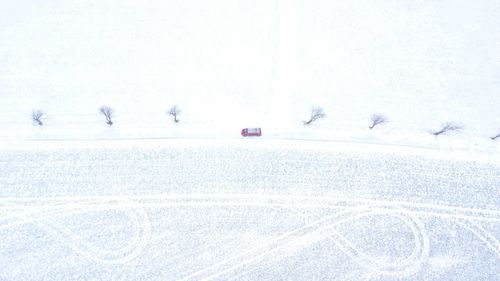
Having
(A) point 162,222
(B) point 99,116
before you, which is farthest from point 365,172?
(B) point 99,116

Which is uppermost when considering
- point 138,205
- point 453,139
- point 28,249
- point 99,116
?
point 99,116

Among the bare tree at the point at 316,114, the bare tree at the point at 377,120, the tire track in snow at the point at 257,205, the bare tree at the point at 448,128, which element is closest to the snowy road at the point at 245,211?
the tire track in snow at the point at 257,205

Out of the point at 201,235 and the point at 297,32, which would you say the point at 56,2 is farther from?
the point at 201,235

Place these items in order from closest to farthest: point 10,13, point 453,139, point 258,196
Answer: point 258,196
point 453,139
point 10,13

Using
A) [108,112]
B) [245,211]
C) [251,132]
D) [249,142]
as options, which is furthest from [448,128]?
[108,112]

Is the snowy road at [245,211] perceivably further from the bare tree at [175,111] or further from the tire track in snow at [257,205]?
the bare tree at [175,111]

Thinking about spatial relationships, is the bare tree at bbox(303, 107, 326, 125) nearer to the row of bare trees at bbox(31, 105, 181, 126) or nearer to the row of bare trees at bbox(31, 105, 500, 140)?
the row of bare trees at bbox(31, 105, 500, 140)

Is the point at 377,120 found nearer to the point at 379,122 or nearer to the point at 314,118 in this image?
the point at 379,122
